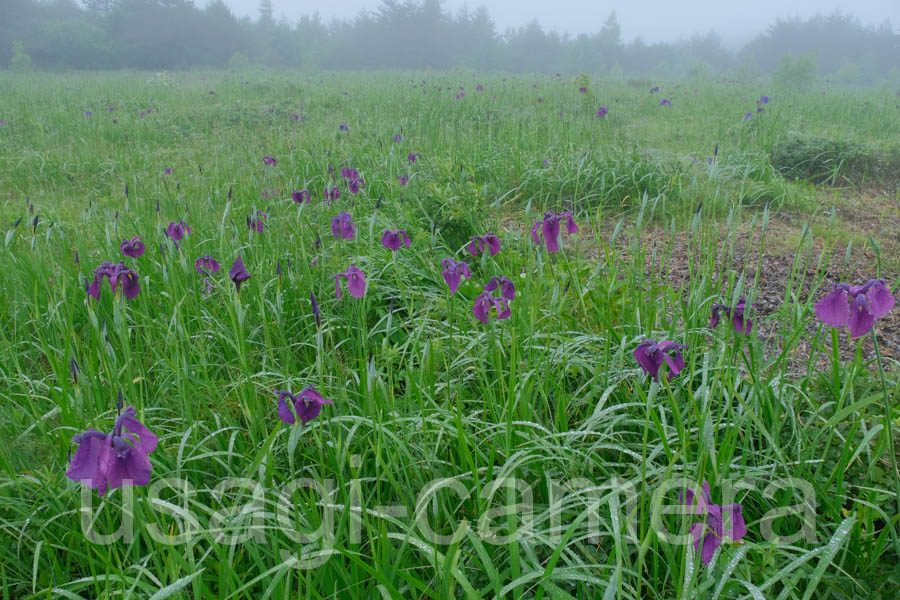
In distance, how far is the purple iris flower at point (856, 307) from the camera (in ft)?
3.64

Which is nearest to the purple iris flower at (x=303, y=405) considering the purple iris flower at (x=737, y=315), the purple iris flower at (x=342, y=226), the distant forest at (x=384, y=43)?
the purple iris flower at (x=737, y=315)

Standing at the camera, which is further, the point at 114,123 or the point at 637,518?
the point at 114,123

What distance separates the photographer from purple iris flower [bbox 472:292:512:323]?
5.24 feet

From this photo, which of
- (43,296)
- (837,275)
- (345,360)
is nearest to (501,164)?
(837,275)

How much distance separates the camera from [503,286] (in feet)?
5.48

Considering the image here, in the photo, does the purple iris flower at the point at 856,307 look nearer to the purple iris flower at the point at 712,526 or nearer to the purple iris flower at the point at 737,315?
the purple iris flower at the point at 737,315

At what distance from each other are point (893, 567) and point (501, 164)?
13.6 ft

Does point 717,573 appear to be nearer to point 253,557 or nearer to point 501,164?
point 253,557

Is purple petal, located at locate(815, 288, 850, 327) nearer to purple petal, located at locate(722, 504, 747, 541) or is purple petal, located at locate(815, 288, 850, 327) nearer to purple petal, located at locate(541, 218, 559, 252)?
purple petal, located at locate(722, 504, 747, 541)

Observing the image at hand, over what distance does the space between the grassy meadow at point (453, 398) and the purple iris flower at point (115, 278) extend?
0.06m

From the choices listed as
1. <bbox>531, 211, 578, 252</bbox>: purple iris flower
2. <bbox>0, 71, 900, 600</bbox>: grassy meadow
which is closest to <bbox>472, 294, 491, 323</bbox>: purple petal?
<bbox>0, 71, 900, 600</bbox>: grassy meadow

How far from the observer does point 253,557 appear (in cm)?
122

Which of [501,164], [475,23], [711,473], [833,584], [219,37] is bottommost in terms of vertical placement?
[833,584]

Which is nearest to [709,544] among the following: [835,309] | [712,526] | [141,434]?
[712,526]
